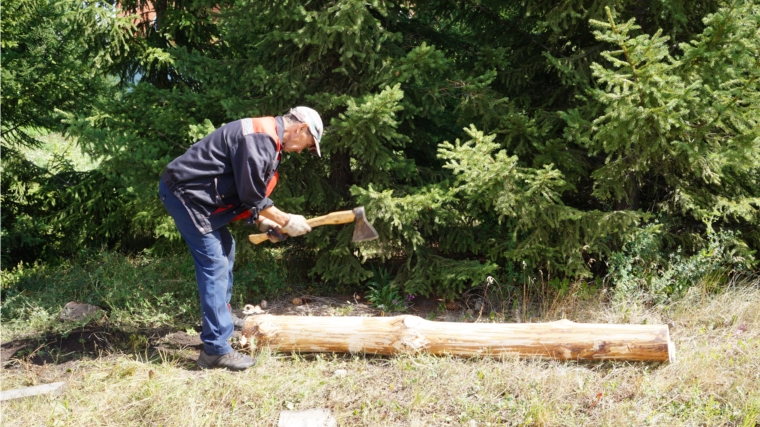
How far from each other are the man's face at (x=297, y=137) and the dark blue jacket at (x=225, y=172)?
0.07 meters

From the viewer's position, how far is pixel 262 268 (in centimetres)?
620

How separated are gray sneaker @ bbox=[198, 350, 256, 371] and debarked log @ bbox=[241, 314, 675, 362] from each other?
0.68 feet

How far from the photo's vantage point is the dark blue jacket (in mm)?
3883

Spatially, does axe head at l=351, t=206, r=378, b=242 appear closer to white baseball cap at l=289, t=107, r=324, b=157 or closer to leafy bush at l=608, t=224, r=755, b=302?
white baseball cap at l=289, t=107, r=324, b=157

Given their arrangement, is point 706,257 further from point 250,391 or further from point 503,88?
point 250,391

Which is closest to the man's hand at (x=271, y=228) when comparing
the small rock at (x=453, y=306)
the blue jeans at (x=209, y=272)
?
the blue jeans at (x=209, y=272)

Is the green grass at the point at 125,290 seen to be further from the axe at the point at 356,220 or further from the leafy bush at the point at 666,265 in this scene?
the leafy bush at the point at 666,265

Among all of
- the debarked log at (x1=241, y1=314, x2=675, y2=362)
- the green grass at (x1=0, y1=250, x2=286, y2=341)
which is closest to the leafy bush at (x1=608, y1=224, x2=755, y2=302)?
the debarked log at (x1=241, y1=314, x2=675, y2=362)

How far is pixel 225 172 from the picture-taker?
4043 millimetres

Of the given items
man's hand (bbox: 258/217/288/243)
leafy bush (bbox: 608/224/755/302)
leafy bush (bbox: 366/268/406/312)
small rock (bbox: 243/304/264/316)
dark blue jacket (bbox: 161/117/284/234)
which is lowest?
small rock (bbox: 243/304/264/316)

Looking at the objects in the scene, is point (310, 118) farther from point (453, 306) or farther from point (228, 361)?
point (453, 306)

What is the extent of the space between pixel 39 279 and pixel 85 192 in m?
1.16

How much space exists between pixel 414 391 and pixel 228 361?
1.36 meters

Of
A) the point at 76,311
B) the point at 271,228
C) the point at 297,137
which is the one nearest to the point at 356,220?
the point at 271,228
